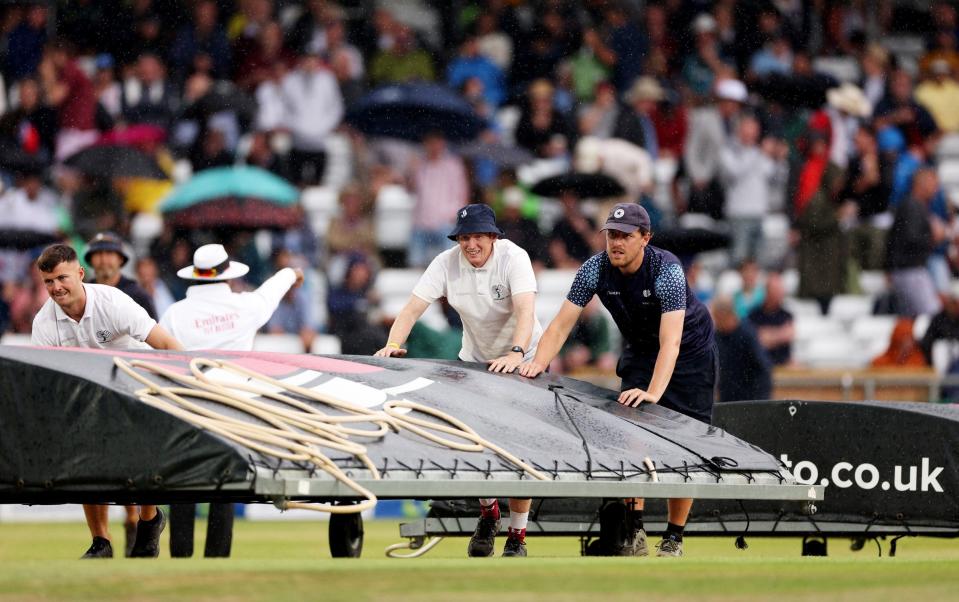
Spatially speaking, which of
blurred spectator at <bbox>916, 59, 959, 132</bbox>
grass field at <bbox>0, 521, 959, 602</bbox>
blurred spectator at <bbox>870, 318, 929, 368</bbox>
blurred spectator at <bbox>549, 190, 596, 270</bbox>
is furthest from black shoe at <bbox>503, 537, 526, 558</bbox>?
blurred spectator at <bbox>916, 59, 959, 132</bbox>

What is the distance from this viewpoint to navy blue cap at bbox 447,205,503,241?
11422 millimetres

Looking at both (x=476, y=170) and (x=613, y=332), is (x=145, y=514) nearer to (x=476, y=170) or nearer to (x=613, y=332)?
(x=613, y=332)

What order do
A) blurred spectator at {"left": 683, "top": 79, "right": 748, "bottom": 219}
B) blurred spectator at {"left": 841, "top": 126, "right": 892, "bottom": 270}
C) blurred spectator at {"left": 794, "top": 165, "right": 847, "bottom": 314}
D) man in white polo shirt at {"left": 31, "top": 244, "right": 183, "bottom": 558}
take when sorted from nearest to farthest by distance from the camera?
1. man in white polo shirt at {"left": 31, "top": 244, "right": 183, "bottom": 558}
2. blurred spectator at {"left": 794, "top": 165, "right": 847, "bottom": 314}
3. blurred spectator at {"left": 683, "top": 79, "right": 748, "bottom": 219}
4. blurred spectator at {"left": 841, "top": 126, "right": 892, "bottom": 270}

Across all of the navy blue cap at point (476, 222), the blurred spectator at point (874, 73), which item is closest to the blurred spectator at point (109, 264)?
the navy blue cap at point (476, 222)

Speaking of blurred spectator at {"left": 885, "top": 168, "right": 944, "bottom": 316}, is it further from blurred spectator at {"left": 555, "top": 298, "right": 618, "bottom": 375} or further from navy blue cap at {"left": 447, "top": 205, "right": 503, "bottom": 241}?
navy blue cap at {"left": 447, "top": 205, "right": 503, "bottom": 241}

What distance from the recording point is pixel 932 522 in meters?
11.6

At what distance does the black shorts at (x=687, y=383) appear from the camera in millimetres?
11320

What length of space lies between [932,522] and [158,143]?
1250cm

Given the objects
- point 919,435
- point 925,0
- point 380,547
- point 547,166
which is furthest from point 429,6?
point 919,435

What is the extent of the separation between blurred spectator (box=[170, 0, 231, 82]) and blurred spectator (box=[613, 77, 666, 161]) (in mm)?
4925

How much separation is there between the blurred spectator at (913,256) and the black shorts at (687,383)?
10459mm

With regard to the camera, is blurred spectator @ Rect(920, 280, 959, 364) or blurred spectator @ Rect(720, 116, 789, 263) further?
blurred spectator @ Rect(720, 116, 789, 263)

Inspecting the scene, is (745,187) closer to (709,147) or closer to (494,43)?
(709,147)

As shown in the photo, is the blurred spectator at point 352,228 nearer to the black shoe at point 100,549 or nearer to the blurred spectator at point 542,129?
the blurred spectator at point 542,129
